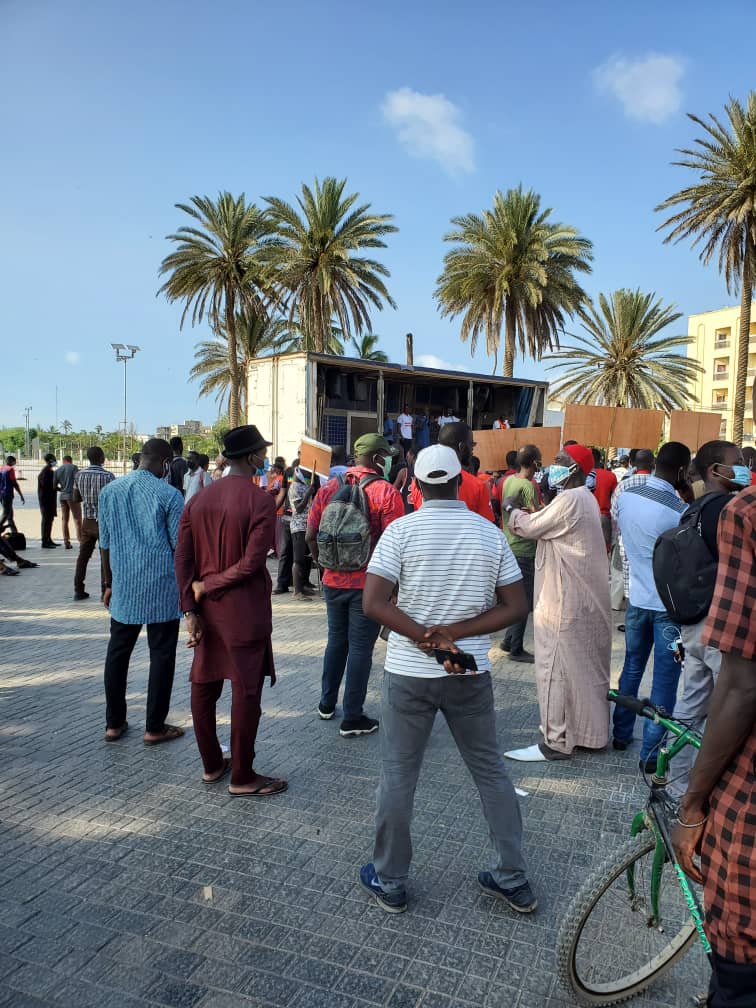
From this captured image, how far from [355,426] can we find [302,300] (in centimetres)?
1123

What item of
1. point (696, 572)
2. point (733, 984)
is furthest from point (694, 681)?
point (733, 984)

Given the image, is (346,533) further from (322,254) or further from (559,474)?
(322,254)

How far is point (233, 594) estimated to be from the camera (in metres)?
3.77

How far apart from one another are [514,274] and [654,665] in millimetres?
24153

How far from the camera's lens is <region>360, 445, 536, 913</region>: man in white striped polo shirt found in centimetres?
278

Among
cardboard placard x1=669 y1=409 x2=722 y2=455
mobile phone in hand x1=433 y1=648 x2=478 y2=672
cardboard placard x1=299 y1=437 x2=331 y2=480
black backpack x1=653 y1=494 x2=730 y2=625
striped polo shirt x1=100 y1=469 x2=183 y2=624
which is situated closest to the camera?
mobile phone in hand x1=433 y1=648 x2=478 y2=672

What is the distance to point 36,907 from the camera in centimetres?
293

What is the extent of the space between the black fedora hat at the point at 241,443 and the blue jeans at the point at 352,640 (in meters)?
A: 1.33

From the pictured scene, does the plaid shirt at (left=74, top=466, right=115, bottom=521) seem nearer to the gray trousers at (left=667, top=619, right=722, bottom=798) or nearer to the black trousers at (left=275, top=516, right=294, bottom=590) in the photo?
the black trousers at (left=275, top=516, right=294, bottom=590)

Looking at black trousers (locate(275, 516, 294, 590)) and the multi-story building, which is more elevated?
the multi-story building

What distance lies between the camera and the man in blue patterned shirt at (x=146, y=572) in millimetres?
4461

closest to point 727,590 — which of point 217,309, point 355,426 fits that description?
point 355,426

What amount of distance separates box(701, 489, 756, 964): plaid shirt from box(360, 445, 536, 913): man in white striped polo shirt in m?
1.24

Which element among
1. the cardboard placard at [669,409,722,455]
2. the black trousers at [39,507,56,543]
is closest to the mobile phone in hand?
the cardboard placard at [669,409,722,455]
